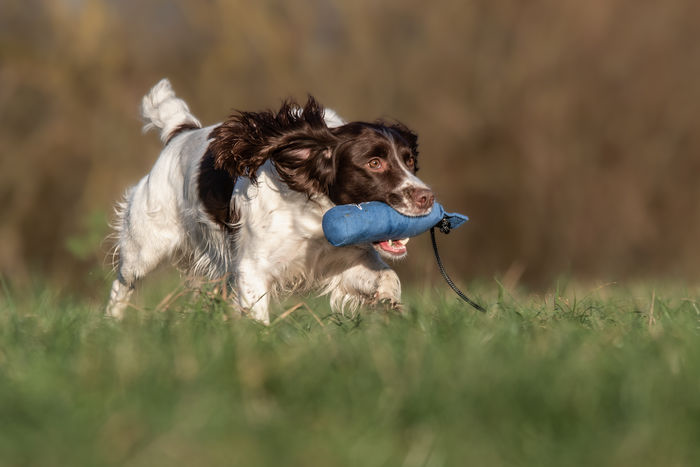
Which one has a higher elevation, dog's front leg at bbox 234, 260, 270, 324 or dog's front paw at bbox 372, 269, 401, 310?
→ dog's front paw at bbox 372, 269, 401, 310

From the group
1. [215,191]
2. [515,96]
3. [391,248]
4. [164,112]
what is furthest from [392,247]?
[515,96]

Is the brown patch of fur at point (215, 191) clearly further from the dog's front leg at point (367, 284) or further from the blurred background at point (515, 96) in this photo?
the blurred background at point (515, 96)

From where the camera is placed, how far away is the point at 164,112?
17.6 feet

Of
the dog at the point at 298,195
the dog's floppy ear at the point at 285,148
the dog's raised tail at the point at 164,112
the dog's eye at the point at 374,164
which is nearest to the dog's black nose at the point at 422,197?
the dog at the point at 298,195

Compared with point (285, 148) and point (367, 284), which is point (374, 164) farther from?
point (367, 284)

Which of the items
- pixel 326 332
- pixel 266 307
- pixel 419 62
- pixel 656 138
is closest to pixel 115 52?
pixel 419 62

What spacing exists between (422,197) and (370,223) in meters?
0.26

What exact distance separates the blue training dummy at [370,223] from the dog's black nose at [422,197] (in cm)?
5

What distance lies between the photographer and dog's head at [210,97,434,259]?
12.7 ft

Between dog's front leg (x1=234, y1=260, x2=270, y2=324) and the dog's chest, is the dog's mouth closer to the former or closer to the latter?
the dog's chest

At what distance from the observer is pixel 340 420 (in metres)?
1.99

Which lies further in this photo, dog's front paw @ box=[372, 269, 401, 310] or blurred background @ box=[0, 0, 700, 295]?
blurred background @ box=[0, 0, 700, 295]

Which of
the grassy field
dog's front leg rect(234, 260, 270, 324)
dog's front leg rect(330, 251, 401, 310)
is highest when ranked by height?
dog's front leg rect(330, 251, 401, 310)

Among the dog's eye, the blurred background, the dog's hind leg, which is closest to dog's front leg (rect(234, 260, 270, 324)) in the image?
the dog's eye
